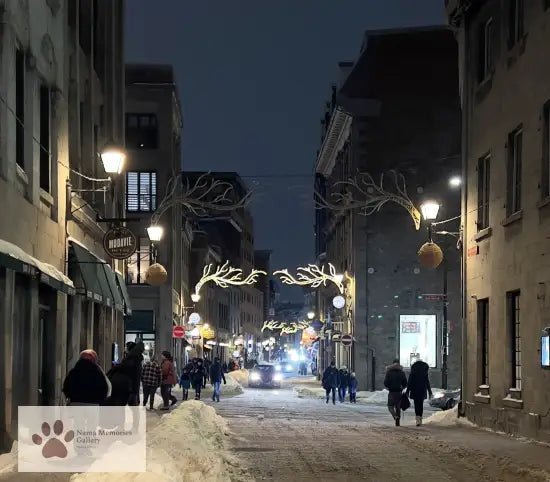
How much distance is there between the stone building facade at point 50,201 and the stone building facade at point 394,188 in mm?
21851

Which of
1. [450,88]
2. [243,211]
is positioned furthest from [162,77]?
[243,211]

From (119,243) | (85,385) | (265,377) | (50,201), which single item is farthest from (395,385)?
(265,377)

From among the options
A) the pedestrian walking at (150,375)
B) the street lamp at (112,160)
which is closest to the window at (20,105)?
the street lamp at (112,160)

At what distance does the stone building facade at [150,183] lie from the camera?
49094 millimetres

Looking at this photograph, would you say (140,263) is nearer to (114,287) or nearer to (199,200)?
(199,200)

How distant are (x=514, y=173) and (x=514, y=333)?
3.43 meters

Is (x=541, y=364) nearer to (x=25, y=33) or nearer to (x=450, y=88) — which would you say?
(x=25, y=33)

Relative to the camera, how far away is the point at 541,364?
16719 millimetres

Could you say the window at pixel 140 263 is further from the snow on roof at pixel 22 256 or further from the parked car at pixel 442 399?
the snow on roof at pixel 22 256

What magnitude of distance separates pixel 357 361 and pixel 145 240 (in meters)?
12.9

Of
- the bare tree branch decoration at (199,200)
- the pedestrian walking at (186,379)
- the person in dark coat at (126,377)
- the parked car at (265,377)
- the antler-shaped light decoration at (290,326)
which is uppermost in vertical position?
the bare tree branch decoration at (199,200)

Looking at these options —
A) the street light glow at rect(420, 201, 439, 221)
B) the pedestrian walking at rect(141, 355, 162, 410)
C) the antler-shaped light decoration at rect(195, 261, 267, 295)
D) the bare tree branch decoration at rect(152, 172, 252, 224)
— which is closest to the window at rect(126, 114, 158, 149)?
the bare tree branch decoration at rect(152, 172, 252, 224)

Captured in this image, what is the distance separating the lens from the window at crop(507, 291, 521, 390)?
19281mm

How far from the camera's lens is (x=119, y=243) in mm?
20875
